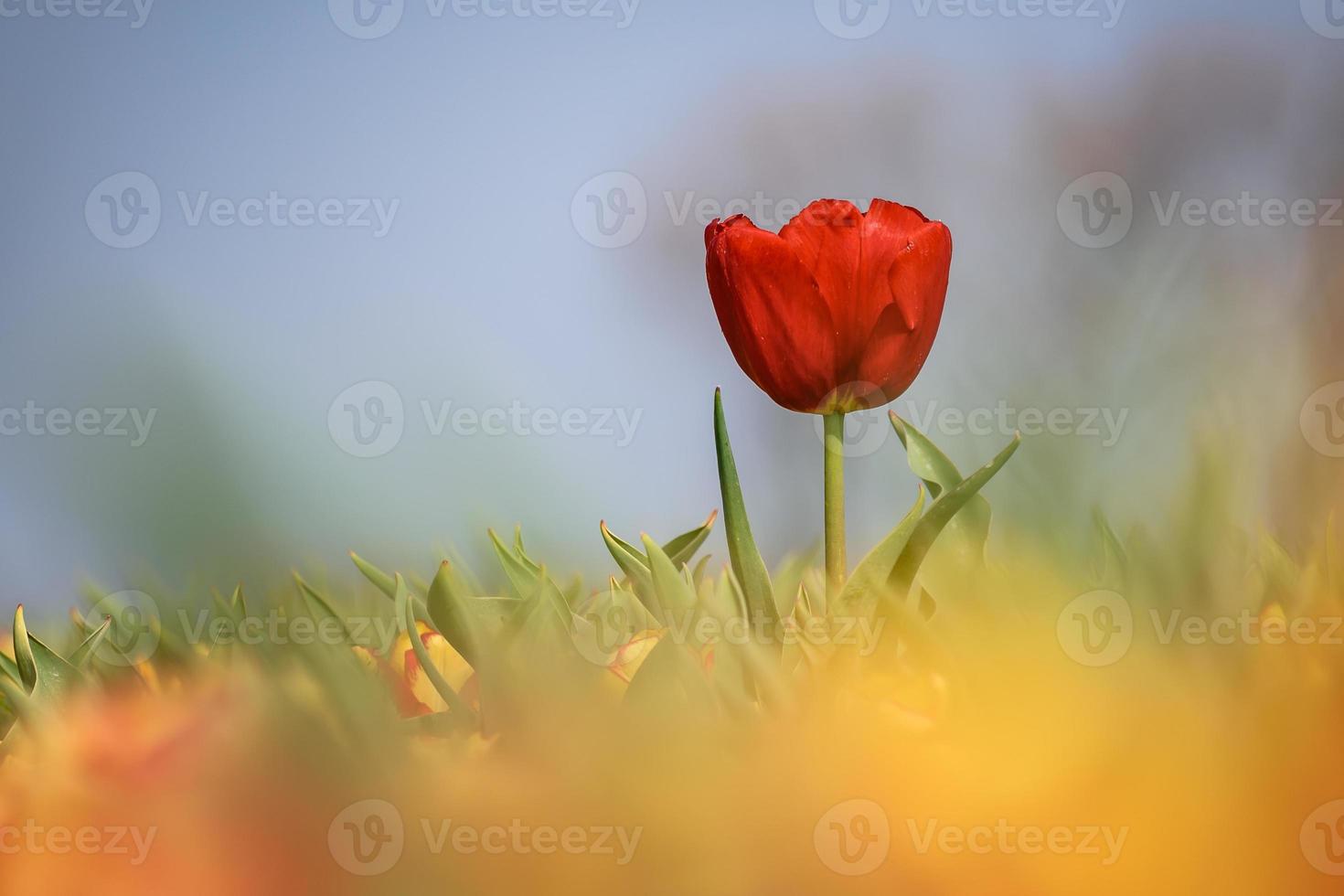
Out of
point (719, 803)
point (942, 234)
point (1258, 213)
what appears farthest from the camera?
point (1258, 213)

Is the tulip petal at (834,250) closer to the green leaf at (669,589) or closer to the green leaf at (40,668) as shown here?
the green leaf at (669,589)

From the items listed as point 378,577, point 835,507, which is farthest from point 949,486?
point 378,577

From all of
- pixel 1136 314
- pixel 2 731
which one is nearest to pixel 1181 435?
pixel 1136 314

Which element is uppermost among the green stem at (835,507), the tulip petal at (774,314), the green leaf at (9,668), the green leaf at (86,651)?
the tulip petal at (774,314)

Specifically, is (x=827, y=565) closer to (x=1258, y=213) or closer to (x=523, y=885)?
(x=523, y=885)

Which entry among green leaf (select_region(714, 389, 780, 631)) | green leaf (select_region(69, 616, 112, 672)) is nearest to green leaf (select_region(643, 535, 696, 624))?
green leaf (select_region(714, 389, 780, 631))

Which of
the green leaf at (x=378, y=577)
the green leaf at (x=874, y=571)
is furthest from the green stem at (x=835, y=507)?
the green leaf at (x=378, y=577)

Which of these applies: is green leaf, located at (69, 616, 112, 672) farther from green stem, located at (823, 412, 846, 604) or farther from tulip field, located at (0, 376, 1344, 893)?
green stem, located at (823, 412, 846, 604)

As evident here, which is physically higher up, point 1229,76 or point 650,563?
point 1229,76

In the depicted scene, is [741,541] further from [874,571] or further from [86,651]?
[86,651]
